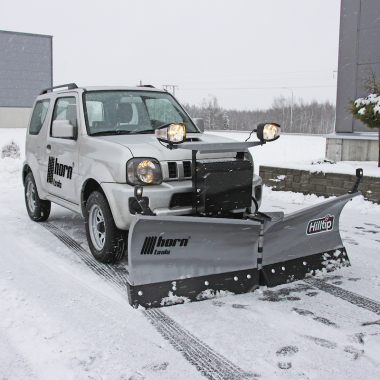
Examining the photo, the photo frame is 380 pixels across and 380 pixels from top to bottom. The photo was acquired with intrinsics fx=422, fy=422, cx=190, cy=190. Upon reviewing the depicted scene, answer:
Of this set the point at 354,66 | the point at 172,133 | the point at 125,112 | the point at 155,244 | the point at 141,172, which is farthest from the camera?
the point at 354,66

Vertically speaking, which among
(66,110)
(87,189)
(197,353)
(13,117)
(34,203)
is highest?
(13,117)

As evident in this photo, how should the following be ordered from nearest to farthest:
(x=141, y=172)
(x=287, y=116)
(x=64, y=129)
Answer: (x=141, y=172) < (x=64, y=129) < (x=287, y=116)

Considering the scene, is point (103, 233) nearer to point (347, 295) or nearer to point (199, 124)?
Result: point (199, 124)

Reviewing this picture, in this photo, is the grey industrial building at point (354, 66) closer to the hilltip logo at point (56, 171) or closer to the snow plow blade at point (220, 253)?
the snow plow blade at point (220, 253)

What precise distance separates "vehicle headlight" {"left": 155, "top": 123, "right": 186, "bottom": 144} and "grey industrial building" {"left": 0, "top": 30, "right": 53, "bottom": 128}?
162 ft

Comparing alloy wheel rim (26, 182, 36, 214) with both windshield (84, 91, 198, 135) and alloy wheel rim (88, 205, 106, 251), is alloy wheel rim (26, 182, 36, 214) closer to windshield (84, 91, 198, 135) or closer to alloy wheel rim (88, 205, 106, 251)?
windshield (84, 91, 198, 135)

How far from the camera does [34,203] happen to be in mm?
6422

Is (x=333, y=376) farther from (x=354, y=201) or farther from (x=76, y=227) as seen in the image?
(x=354, y=201)

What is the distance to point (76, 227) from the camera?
20.1 ft

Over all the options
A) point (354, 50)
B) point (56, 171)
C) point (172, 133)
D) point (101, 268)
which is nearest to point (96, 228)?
point (101, 268)

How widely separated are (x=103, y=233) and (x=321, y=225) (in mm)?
2226

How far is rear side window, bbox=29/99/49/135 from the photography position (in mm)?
6031

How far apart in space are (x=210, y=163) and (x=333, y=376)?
6.46 ft

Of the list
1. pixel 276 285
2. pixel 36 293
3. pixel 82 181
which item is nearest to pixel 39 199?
pixel 82 181
